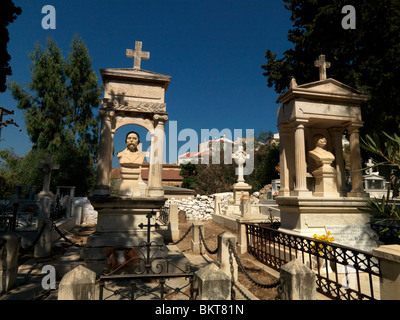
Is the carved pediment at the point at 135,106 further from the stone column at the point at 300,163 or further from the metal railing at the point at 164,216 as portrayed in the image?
the metal railing at the point at 164,216

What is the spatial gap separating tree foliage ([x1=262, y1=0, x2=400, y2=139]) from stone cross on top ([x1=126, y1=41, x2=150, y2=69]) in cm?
783

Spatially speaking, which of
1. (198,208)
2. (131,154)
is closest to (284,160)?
(131,154)

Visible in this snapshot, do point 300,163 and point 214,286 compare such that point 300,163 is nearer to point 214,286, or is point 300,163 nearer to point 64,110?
point 214,286

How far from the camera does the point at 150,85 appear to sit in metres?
6.79

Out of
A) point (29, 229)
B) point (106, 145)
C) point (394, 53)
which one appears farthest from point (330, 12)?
point (29, 229)

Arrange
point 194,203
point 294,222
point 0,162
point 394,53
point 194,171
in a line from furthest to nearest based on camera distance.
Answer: point 194,171 → point 0,162 → point 194,203 → point 394,53 → point 294,222

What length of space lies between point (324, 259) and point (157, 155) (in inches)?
191

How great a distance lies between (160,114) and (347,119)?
19.1 ft

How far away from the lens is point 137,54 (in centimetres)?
691

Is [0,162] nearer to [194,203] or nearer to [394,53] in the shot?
[194,203]

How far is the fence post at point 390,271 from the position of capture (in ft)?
9.56

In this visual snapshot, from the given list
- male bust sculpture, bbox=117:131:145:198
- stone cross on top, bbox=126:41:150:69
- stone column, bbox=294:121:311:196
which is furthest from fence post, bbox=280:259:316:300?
stone cross on top, bbox=126:41:150:69

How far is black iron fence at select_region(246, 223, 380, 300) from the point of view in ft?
13.6

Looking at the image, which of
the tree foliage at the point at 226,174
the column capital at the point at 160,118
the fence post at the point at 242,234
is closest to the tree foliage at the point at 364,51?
the fence post at the point at 242,234
